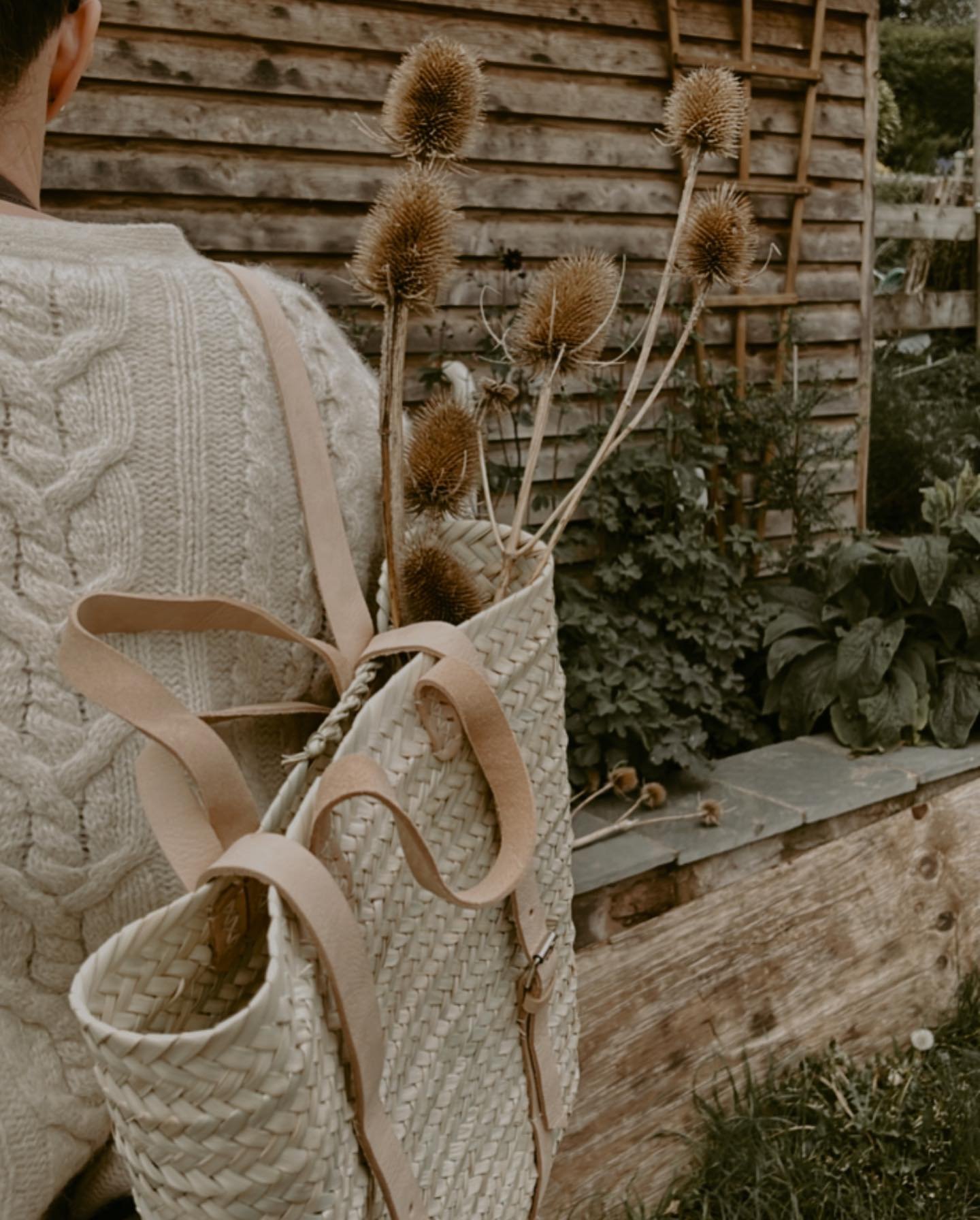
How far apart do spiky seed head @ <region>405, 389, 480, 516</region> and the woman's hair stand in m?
0.40

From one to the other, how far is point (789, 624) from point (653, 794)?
1036 mm

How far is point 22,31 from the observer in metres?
0.88

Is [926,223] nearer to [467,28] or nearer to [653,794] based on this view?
[467,28]

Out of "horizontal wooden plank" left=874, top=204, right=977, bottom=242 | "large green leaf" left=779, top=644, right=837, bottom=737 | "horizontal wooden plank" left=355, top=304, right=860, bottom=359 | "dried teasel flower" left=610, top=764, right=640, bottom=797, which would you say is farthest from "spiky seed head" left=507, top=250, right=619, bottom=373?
"horizontal wooden plank" left=874, top=204, right=977, bottom=242

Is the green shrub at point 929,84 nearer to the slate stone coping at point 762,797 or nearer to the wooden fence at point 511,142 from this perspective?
the wooden fence at point 511,142

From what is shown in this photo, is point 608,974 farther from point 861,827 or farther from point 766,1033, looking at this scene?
point 861,827

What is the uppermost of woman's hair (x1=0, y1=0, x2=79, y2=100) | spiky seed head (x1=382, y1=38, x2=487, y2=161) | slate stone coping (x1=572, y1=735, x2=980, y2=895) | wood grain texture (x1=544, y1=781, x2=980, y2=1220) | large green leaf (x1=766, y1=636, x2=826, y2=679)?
woman's hair (x1=0, y1=0, x2=79, y2=100)

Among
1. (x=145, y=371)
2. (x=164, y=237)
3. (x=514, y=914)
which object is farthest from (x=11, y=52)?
(x=514, y=914)

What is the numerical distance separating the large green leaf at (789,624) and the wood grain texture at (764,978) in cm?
72

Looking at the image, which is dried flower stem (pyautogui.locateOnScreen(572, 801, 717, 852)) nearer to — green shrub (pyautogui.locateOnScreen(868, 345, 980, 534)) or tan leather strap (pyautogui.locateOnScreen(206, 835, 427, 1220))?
tan leather strap (pyautogui.locateOnScreen(206, 835, 427, 1220))

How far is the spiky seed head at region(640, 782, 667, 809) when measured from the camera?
8.01 ft

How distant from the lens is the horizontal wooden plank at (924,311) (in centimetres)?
648

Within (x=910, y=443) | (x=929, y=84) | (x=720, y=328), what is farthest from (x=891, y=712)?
(x=929, y=84)

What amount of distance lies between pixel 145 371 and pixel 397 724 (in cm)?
32
